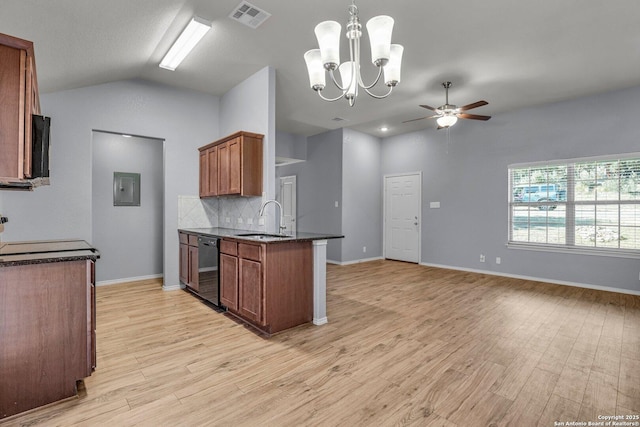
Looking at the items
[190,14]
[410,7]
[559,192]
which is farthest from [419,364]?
[559,192]

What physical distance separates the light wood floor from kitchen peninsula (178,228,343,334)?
153mm

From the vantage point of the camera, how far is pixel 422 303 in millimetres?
3957

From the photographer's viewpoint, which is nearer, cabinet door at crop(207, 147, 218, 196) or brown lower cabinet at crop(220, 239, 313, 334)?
brown lower cabinet at crop(220, 239, 313, 334)

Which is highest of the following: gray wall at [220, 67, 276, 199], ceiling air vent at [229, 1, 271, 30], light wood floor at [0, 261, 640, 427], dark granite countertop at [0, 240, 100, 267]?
ceiling air vent at [229, 1, 271, 30]

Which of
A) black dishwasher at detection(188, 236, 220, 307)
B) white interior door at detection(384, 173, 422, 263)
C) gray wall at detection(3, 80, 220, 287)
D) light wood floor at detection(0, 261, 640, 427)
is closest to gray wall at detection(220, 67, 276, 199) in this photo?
gray wall at detection(3, 80, 220, 287)

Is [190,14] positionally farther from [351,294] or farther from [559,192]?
[559,192]

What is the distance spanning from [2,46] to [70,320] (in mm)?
1594

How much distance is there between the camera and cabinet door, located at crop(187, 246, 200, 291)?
406cm

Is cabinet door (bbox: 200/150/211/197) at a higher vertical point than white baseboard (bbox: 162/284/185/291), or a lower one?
higher

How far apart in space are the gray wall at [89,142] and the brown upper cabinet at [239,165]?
31.4 inches

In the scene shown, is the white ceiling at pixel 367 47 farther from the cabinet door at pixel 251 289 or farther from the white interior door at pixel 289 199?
the white interior door at pixel 289 199

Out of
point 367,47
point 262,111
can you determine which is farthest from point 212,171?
point 367,47

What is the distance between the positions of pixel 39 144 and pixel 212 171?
9.11ft

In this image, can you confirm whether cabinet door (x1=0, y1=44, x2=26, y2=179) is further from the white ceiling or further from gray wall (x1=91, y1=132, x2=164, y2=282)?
gray wall (x1=91, y1=132, x2=164, y2=282)
